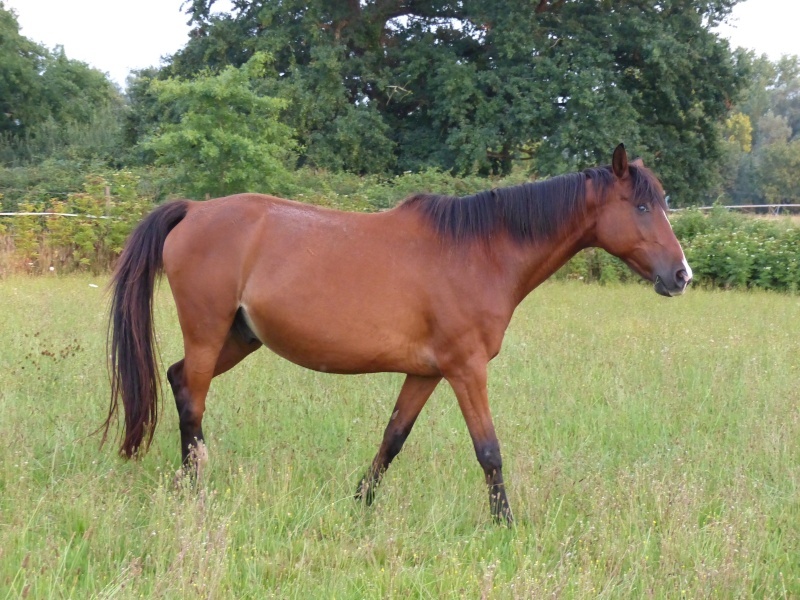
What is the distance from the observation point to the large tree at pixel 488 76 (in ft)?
83.9

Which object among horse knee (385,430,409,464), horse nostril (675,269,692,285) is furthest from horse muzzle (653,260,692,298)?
horse knee (385,430,409,464)

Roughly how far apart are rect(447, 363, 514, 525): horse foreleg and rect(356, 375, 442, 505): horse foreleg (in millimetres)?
336

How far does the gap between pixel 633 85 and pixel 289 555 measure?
28.1m

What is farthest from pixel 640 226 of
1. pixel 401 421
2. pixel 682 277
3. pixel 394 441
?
pixel 394 441

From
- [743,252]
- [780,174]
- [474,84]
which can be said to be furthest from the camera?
[780,174]

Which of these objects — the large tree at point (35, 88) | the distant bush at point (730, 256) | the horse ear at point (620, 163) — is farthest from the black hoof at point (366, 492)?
the large tree at point (35, 88)

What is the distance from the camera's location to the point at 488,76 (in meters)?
26.1

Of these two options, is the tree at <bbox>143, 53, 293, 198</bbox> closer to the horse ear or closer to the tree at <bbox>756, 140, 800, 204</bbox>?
the horse ear

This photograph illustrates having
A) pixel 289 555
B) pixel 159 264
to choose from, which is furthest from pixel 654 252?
pixel 159 264

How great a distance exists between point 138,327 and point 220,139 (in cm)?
1051

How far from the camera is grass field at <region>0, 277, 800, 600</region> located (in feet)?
10.4

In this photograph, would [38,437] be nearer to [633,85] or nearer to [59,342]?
[59,342]

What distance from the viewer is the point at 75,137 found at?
3238cm

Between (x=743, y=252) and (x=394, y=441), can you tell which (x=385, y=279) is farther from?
(x=743, y=252)
